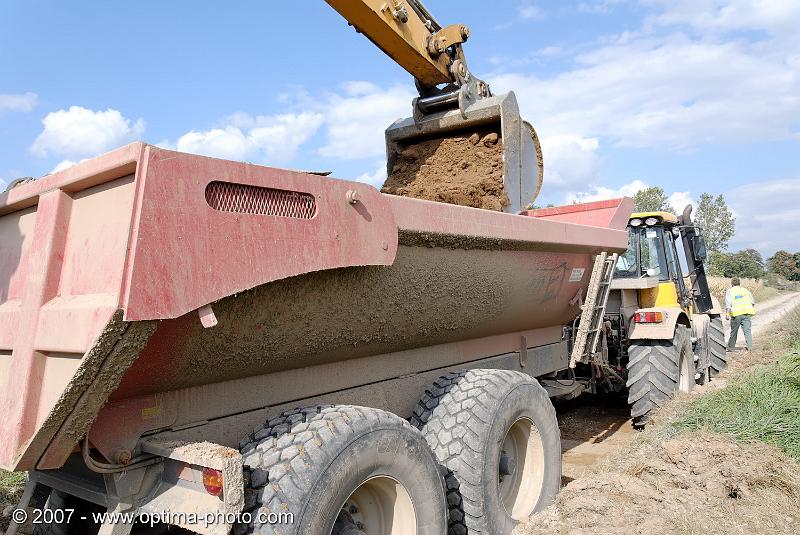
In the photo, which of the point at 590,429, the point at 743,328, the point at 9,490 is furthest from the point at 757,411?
the point at 743,328

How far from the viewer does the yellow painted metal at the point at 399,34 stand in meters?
4.34

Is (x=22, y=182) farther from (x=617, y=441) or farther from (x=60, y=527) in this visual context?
(x=617, y=441)

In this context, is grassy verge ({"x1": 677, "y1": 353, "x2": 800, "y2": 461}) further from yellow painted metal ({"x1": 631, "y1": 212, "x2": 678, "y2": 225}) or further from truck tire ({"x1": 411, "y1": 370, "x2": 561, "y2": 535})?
yellow painted metal ({"x1": 631, "y1": 212, "x2": 678, "y2": 225})

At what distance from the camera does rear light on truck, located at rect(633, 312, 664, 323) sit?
5.93 metres

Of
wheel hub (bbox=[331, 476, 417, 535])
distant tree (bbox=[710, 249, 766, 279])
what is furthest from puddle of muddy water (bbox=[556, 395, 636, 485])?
distant tree (bbox=[710, 249, 766, 279])

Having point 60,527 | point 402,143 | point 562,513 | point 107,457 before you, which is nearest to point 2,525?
point 60,527

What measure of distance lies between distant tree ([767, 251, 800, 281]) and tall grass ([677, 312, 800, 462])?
5668cm

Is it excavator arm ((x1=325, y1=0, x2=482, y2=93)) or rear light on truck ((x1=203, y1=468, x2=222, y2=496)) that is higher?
excavator arm ((x1=325, y1=0, x2=482, y2=93))

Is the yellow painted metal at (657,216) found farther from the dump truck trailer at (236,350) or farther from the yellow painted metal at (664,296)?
the dump truck trailer at (236,350)

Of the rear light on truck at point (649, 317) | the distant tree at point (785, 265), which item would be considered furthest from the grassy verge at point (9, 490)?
the distant tree at point (785, 265)

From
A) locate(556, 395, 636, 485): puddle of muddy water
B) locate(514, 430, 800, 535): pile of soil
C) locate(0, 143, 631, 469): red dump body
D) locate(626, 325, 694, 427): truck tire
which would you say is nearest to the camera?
locate(0, 143, 631, 469): red dump body

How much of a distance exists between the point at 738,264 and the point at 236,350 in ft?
170

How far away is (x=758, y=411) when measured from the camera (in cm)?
453

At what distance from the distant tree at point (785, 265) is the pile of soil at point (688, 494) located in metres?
58.5
